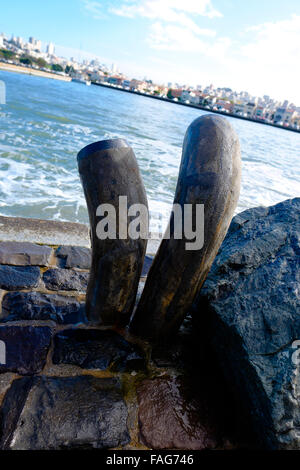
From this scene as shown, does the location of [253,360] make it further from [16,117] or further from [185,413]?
[16,117]

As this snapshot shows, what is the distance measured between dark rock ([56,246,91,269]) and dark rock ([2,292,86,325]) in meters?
0.45

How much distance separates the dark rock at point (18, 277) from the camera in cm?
215

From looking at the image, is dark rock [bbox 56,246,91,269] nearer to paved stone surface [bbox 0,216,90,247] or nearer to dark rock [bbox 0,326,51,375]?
paved stone surface [bbox 0,216,90,247]

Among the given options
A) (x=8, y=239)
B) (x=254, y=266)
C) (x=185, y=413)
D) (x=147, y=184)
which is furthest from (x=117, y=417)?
(x=147, y=184)

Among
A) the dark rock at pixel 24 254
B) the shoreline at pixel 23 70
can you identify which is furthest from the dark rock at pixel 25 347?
the shoreline at pixel 23 70

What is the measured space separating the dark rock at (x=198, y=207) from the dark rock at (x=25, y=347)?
1.92ft

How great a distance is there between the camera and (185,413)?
58.6 inches

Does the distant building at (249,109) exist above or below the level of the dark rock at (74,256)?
above

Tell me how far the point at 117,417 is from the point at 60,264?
1332mm

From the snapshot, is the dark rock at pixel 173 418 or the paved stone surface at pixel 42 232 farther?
the paved stone surface at pixel 42 232

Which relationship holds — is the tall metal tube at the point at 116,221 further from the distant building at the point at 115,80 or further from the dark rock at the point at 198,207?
the distant building at the point at 115,80

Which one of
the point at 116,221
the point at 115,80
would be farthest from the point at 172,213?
the point at 115,80
